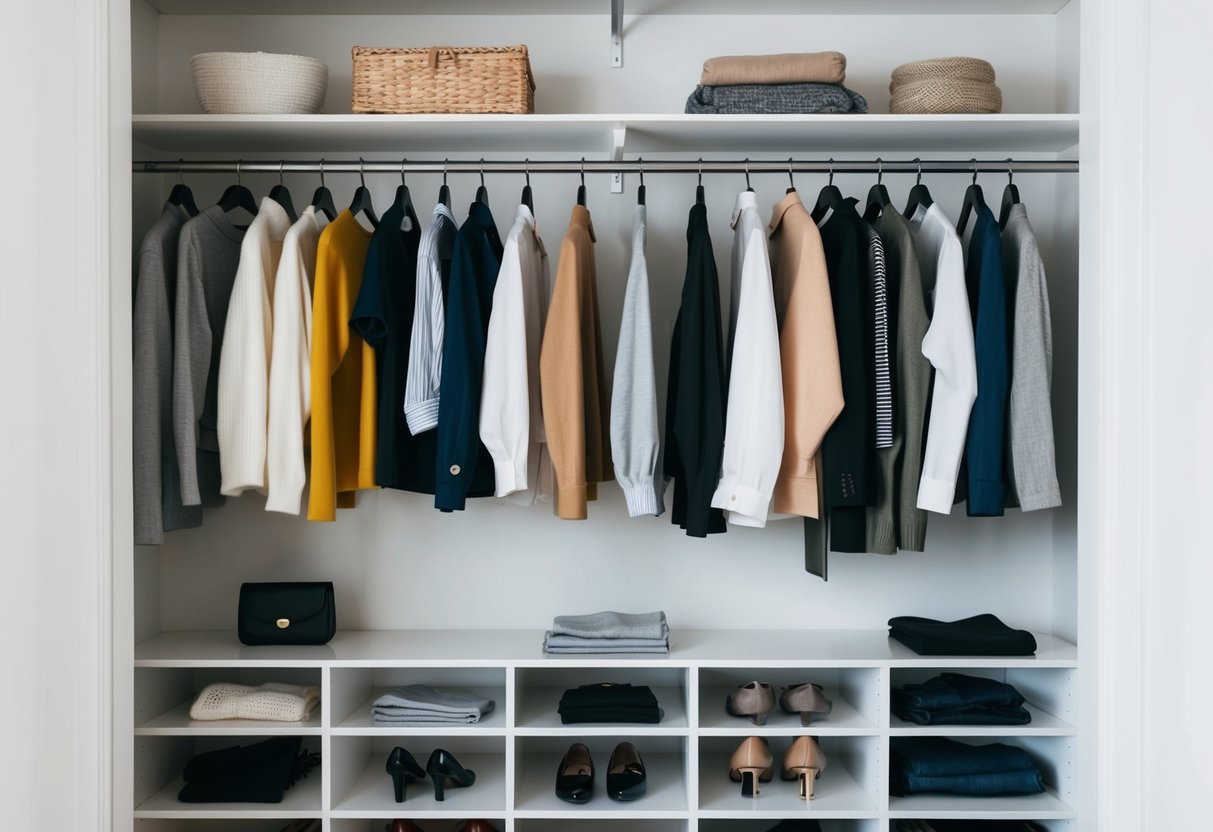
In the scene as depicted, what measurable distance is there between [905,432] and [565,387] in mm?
834

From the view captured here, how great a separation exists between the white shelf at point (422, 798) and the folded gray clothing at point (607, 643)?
40 centimetres

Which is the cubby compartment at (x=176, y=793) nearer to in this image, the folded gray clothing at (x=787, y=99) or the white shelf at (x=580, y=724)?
the white shelf at (x=580, y=724)

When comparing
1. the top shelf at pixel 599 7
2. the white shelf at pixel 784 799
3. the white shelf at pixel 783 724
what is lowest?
the white shelf at pixel 784 799

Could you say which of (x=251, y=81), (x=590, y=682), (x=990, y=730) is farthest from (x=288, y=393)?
(x=990, y=730)

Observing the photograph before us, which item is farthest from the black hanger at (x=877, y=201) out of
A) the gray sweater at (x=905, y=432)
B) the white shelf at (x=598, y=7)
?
the white shelf at (x=598, y=7)

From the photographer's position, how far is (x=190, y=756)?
2.79m

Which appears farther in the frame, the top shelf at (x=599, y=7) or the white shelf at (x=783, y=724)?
the top shelf at (x=599, y=7)

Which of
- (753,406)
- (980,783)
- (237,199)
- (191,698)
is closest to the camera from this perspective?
(753,406)

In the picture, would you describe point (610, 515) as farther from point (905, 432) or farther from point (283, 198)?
point (283, 198)

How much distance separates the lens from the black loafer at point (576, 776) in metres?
2.45

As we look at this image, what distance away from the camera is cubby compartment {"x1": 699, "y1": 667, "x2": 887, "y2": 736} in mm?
2473

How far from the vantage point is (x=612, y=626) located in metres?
2.58
